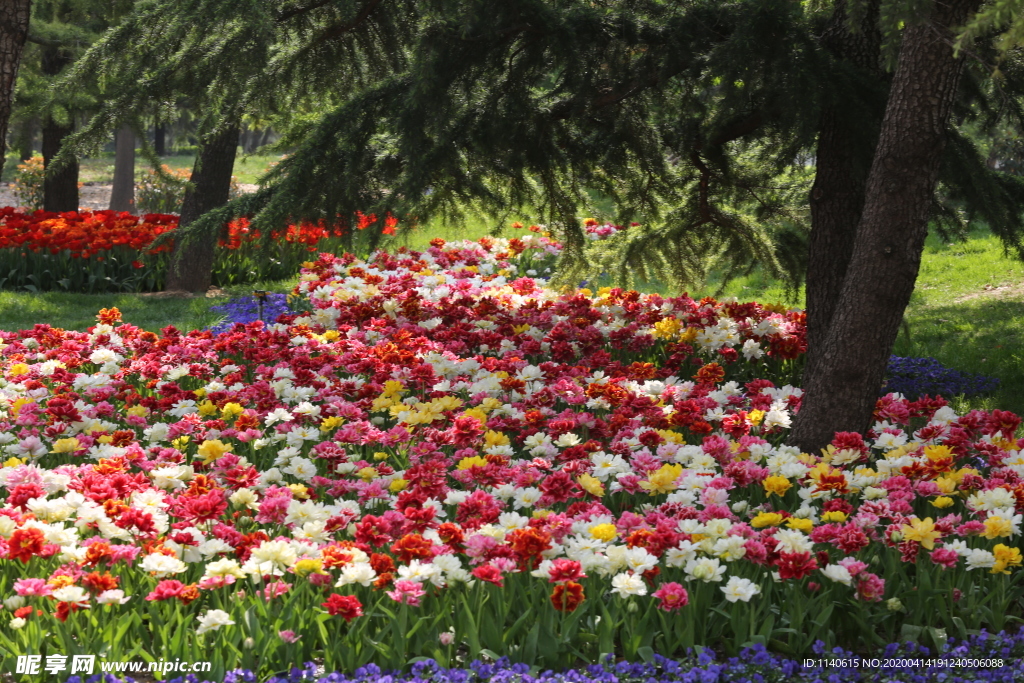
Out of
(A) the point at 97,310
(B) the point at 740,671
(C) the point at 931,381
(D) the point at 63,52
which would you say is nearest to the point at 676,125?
(C) the point at 931,381

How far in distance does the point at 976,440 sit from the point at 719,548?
6.87ft

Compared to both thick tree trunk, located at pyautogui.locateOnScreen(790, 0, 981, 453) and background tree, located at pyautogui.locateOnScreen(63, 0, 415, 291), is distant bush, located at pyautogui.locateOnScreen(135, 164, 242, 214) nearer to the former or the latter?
background tree, located at pyautogui.locateOnScreen(63, 0, 415, 291)

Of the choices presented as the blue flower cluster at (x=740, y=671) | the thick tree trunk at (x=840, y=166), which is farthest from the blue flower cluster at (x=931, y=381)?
the blue flower cluster at (x=740, y=671)

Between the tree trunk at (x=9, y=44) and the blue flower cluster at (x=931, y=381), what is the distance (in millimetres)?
5644

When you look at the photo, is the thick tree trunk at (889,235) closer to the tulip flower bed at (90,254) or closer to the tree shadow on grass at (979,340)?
the tree shadow on grass at (979,340)

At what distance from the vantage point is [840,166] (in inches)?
209

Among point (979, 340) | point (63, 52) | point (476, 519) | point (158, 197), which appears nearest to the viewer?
point (476, 519)

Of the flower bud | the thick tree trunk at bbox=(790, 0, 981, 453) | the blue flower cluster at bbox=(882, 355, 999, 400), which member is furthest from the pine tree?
the flower bud

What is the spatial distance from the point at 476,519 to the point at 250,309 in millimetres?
5586

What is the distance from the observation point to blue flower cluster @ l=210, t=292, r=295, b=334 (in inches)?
313

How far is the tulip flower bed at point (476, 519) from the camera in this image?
2830mm

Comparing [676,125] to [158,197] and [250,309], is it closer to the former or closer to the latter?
[250,309]

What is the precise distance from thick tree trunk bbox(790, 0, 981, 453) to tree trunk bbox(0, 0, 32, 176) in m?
4.87

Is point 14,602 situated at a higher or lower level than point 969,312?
lower
